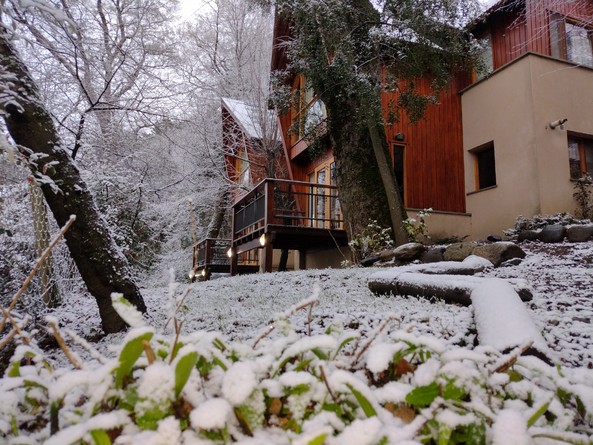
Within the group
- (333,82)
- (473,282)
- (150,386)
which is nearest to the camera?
(150,386)

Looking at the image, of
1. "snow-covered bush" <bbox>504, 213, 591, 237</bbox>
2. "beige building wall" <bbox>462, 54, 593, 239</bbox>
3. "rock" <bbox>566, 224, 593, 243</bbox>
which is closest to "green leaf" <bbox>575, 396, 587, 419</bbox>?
"rock" <bbox>566, 224, 593, 243</bbox>

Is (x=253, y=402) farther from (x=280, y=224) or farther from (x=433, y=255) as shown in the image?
(x=280, y=224)

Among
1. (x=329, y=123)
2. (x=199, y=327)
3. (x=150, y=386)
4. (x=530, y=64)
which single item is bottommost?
(x=199, y=327)

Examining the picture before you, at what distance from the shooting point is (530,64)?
8.48 m

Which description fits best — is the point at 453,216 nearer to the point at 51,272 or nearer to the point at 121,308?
the point at 51,272

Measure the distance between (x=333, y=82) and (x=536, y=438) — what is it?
25.1 ft

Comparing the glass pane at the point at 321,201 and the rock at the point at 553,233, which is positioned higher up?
the glass pane at the point at 321,201

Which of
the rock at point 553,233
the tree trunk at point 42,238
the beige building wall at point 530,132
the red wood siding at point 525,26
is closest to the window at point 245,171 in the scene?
the beige building wall at point 530,132

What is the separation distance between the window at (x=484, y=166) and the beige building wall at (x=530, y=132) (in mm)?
349

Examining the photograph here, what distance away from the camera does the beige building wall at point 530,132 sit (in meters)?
8.28

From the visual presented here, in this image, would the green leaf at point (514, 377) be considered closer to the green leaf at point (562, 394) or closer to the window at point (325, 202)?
the green leaf at point (562, 394)

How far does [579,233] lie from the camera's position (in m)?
6.39

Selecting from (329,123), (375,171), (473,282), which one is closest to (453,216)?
(375,171)

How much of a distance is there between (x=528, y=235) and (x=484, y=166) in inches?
125
